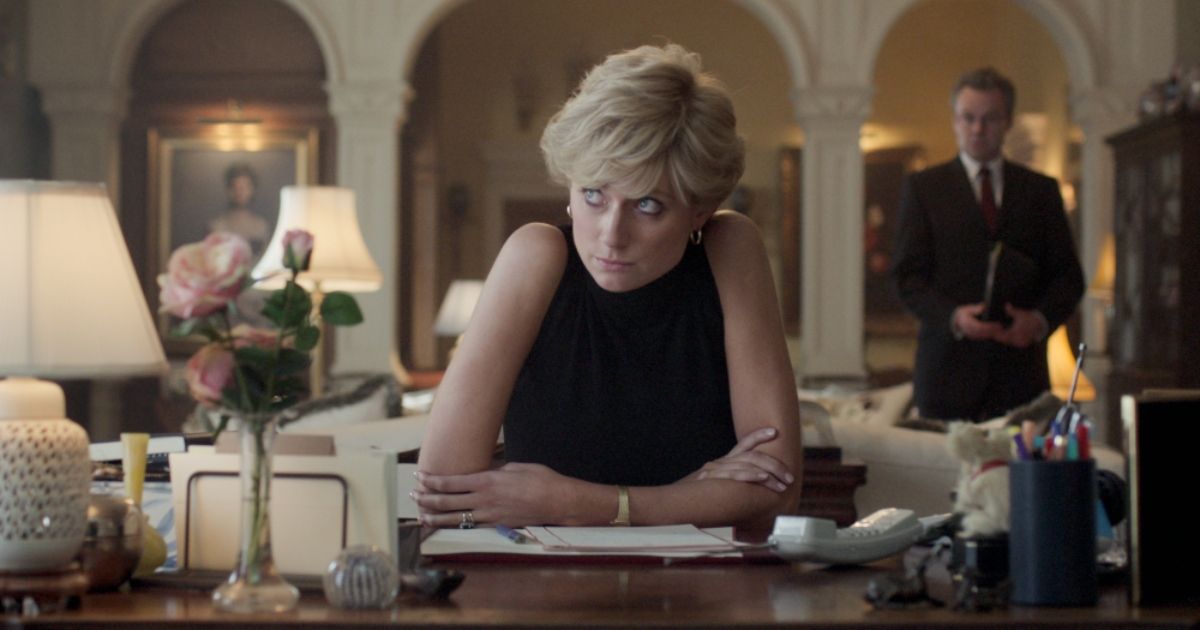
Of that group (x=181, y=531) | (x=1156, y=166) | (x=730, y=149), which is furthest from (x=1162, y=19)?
(x=181, y=531)

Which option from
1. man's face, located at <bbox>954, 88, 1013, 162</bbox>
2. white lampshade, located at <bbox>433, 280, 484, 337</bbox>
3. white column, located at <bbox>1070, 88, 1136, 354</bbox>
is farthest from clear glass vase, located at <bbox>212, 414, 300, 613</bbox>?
white column, located at <bbox>1070, 88, 1136, 354</bbox>

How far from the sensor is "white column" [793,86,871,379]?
9398mm

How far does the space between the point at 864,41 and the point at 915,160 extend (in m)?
3.06

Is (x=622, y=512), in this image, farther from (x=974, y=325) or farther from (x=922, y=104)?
(x=922, y=104)

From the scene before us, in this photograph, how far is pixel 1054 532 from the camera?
1.42 m

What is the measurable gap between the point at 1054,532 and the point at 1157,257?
23.5 ft

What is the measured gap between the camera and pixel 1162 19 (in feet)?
30.8

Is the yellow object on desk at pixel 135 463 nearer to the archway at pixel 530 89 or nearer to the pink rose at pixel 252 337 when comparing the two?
the pink rose at pixel 252 337

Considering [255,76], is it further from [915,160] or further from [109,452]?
[109,452]

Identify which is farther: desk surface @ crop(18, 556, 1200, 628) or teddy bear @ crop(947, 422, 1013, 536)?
teddy bear @ crop(947, 422, 1013, 536)

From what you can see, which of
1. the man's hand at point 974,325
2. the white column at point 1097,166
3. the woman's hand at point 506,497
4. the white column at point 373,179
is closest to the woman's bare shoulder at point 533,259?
the woman's hand at point 506,497

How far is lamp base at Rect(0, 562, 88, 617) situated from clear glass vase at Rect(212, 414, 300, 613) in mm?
130

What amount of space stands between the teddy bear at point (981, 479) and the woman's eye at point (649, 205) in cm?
81

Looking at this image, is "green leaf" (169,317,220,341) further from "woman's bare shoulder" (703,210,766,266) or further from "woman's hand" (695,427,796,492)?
"woman's bare shoulder" (703,210,766,266)
